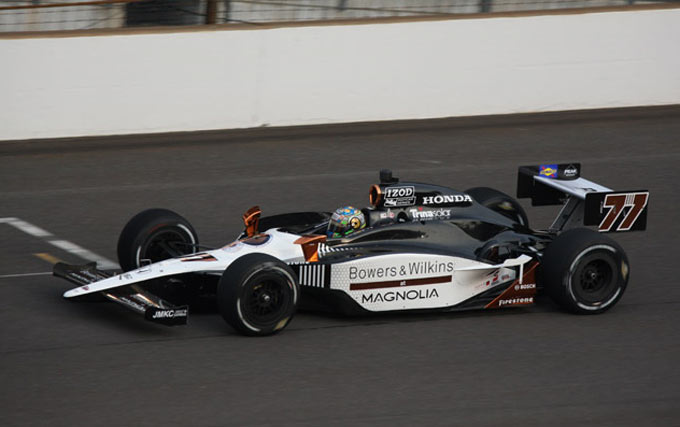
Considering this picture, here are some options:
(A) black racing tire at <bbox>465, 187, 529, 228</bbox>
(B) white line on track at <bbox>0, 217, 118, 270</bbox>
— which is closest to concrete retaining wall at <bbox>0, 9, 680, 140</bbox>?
(B) white line on track at <bbox>0, 217, 118, 270</bbox>

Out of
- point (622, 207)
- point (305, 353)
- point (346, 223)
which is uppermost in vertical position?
point (622, 207)

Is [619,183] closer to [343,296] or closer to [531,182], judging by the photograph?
[531,182]

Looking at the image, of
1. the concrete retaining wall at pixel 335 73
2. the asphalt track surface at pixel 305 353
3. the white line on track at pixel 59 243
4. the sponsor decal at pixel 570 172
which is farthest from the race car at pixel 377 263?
the concrete retaining wall at pixel 335 73

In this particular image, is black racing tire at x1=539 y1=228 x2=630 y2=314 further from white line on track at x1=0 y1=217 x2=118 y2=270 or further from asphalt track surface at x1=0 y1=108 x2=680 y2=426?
white line on track at x1=0 y1=217 x2=118 y2=270

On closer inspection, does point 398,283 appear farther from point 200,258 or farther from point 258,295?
point 200,258

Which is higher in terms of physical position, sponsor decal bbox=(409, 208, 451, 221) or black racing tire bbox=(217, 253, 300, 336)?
sponsor decal bbox=(409, 208, 451, 221)

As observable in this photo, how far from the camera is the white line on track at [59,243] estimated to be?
32.4ft

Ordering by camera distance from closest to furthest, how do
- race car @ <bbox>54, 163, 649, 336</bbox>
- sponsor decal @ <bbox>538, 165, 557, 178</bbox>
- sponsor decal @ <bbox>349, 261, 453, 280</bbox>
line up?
race car @ <bbox>54, 163, 649, 336</bbox> → sponsor decal @ <bbox>349, 261, 453, 280</bbox> → sponsor decal @ <bbox>538, 165, 557, 178</bbox>

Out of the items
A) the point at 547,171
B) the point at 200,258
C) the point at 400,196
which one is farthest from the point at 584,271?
the point at 200,258

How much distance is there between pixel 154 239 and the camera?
8.63 m

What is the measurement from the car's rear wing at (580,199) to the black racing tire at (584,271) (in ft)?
1.31

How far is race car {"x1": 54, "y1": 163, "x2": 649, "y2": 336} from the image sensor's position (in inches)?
300

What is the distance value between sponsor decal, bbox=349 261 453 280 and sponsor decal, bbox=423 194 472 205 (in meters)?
0.65

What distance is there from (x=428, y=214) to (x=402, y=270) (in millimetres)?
689
